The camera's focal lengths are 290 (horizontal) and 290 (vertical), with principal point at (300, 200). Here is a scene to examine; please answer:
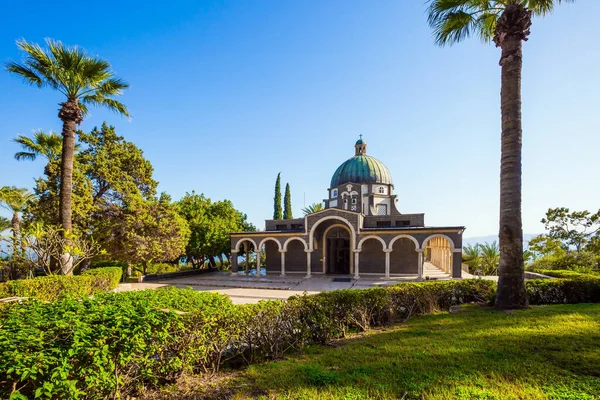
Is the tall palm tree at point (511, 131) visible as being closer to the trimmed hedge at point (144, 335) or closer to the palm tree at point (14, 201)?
the trimmed hedge at point (144, 335)

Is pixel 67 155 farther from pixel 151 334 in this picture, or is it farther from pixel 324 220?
pixel 324 220

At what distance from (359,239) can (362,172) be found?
1013 cm

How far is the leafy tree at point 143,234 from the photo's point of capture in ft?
66.7

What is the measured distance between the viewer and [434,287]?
33.2 ft

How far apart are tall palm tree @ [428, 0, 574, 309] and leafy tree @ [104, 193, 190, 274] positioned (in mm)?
20622

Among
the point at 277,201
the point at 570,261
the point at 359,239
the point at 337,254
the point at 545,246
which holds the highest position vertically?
the point at 277,201

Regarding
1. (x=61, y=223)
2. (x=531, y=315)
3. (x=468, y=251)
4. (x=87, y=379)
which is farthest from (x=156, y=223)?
(x=468, y=251)

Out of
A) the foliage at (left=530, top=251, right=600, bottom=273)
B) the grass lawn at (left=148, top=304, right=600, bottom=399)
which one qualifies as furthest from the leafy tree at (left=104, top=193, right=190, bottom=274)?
the foliage at (left=530, top=251, right=600, bottom=273)

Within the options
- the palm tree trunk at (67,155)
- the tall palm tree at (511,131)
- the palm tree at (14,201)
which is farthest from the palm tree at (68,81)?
the tall palm tree at (511,131)

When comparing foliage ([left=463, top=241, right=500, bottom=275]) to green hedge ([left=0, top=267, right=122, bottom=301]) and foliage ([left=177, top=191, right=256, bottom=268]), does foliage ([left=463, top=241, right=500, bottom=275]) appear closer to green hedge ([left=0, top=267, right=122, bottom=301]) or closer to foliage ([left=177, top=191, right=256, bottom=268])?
foliage ([left=177, top=191, right=256, bottom=268])

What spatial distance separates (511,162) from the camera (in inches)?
390

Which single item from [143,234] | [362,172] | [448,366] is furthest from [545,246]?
[143,234]

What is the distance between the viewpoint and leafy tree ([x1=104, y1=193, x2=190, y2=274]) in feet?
66.7

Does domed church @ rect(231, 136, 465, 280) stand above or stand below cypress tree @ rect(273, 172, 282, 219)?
below
